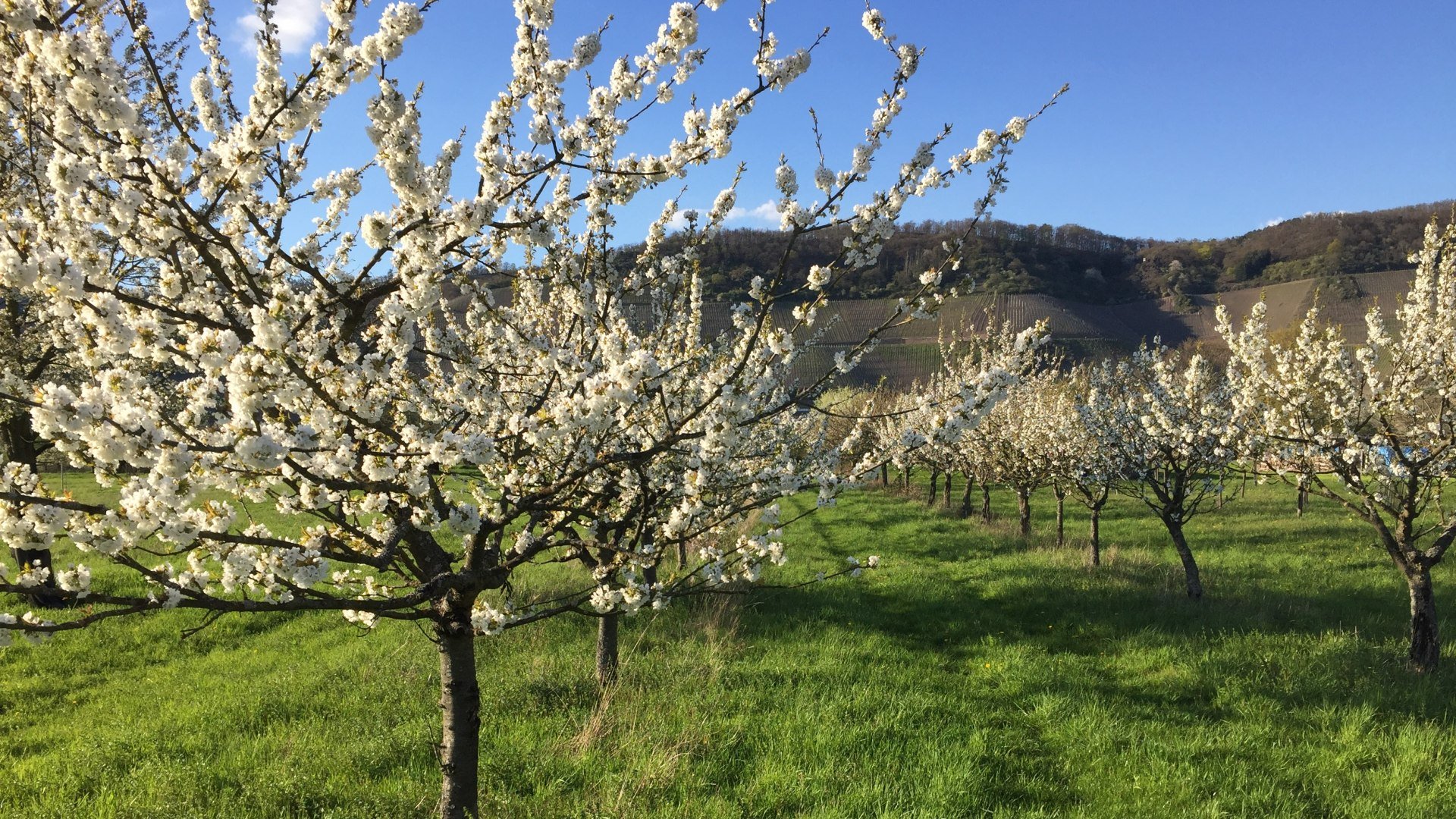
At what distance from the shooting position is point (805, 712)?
23.8 ft

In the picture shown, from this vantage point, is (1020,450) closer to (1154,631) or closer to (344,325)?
(1154,631)

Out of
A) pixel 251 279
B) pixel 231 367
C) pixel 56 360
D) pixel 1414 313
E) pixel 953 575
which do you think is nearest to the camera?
pixel 231 367

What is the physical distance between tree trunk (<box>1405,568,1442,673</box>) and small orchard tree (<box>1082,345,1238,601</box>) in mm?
2795

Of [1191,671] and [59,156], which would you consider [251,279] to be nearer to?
[59,156]

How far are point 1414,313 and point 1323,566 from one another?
760cm

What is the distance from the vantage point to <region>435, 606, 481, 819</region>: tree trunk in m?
4.18

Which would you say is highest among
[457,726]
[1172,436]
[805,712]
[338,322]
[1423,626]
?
[338,322]

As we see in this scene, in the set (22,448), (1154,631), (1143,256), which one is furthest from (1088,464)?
(1143,256)

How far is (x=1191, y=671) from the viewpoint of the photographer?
8.47 m

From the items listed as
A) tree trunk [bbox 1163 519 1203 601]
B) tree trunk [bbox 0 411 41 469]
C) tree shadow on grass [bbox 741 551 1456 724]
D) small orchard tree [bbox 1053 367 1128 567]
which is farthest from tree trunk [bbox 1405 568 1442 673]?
tree trunk [bbox 0 411 41 469]

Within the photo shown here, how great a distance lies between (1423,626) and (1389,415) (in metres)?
2.67

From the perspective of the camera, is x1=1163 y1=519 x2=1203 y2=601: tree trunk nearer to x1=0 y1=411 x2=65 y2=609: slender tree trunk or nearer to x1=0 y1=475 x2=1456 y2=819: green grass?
x1=0 y1=475 x2=1456 y2=819: green grass

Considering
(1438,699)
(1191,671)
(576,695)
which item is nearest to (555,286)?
(576,695)

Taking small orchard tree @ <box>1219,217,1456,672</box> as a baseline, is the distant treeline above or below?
above
